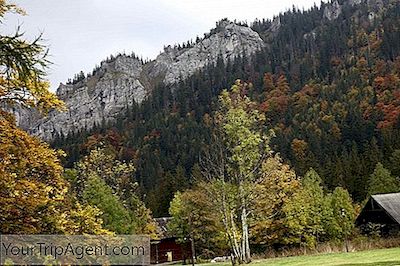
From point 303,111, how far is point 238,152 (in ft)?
265

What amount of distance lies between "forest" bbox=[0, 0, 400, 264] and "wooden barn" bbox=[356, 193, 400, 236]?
117 centimetres

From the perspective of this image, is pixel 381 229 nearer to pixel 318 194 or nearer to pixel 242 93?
pixel 318 194

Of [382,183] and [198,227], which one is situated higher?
[382,183]

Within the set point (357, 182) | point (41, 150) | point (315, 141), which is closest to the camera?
point (41, 150)

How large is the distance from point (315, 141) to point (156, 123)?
62.3 metres

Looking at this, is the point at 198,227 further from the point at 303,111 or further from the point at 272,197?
the point at 303,111

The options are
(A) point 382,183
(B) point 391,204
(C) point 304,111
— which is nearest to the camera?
(B) point 391,204

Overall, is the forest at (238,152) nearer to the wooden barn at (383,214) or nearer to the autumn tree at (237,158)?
the autumn tree at (237,158)

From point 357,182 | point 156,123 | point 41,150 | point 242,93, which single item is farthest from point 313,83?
point 41,150

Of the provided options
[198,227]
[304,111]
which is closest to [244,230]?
[198,227]

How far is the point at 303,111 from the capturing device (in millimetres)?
105438

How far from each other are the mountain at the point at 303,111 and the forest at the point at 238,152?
1.23ft

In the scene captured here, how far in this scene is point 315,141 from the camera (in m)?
84.9

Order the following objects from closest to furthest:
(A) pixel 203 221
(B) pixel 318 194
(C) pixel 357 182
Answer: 1. (B) pixel 318 194
2. (A) pixel 203 221
3. (C) pixel 357 182
